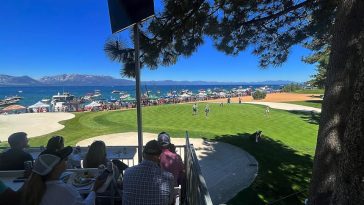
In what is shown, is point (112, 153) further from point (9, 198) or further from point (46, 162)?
point (46, 162)

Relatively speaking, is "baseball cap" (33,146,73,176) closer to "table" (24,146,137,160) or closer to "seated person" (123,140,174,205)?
"seated person" (123,140,174,205)

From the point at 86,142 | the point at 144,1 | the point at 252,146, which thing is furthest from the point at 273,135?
the point at 144,1

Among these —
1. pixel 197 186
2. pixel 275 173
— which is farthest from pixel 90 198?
pixel 275 173

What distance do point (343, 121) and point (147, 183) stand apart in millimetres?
2295

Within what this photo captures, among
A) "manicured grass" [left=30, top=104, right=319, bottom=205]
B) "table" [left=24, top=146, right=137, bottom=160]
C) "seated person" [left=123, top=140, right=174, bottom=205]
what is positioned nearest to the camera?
"seated person" [left=123, top=140, right=174, bottom=205]

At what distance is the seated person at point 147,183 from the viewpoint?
11.3ft

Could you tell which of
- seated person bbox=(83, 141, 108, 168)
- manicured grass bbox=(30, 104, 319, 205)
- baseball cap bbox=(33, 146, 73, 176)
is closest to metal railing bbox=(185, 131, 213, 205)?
A: baseball cap bbox=(33, 146, 73, 176)

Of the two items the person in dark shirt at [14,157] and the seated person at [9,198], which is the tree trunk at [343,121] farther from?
the person in dark shirt at [14,157]

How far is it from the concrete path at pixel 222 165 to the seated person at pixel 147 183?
4.13 metres

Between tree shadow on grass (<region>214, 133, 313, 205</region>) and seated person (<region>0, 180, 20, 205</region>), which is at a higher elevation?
seated person (<region>0, 180, 20, 205</region>)

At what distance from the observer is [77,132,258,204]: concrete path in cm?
815

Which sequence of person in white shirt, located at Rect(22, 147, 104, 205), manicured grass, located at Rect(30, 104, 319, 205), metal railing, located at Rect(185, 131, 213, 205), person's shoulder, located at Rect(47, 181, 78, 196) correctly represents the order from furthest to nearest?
1. manicured grass, located at Rect(30, 104, 319, 205)
2. person's shoulder, located at Rect(47, 181, 78, 196)
3. person in white shirt, located at Rect(22, 147, 104, 205)
4. metal railing, located at Rect(185, 131, 213, 205)

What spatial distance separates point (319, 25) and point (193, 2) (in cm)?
308

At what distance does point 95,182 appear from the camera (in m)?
3.88
